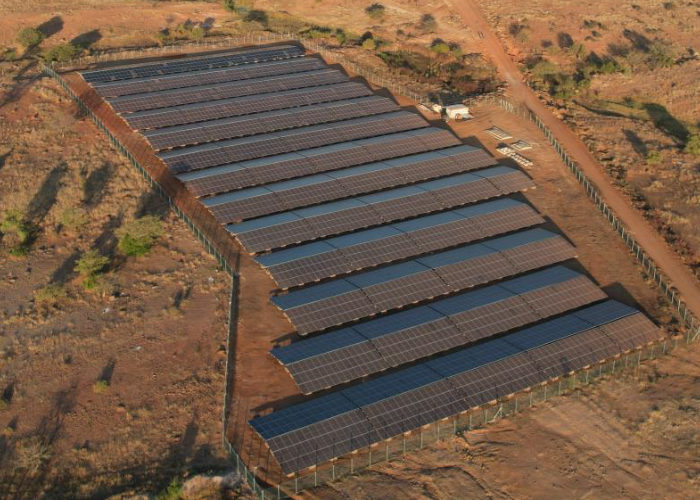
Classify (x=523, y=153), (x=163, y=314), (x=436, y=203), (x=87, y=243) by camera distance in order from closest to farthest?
1. (x=163, y=314)
2. (x=87, y=243)
3. (x=436, y=203)
4. (x=523, y=153)

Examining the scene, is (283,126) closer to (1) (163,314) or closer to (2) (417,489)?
(1) (163,314)

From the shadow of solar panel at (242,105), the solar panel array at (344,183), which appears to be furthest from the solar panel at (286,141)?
the solar panel array at (344,183)

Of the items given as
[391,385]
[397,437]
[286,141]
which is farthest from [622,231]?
[397,437]

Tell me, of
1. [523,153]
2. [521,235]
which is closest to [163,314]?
[521,235]

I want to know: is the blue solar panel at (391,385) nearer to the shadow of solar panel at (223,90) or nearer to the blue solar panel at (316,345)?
the blue solar panel at (316,345)

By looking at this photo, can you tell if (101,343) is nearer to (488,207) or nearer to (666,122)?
(488,207)
